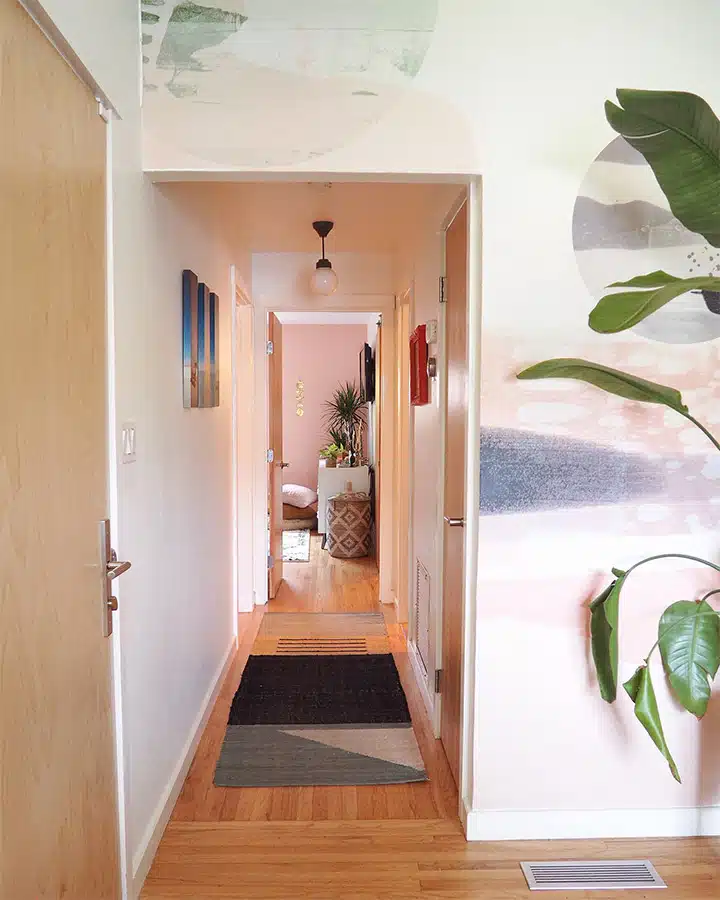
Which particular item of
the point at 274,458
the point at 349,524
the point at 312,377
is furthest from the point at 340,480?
the point at 312,377

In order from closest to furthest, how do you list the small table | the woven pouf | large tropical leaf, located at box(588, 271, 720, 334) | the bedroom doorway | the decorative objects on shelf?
large tropical leaf, located at box(588, 271, 720, 334) < the decorative objects on shelf < the bedroom doorway < the woven pouf < the small table

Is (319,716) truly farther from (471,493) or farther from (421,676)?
(471,493)

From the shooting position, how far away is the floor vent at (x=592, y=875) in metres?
2.03

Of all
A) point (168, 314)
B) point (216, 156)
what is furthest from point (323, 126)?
point (168, 314)

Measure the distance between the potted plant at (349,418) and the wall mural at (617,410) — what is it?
214 inches

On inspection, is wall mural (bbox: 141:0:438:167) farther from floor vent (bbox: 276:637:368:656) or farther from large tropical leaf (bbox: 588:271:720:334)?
floor vent (bbox: 276:637:368:656)

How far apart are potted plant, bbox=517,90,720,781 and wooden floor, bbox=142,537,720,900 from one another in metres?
0.49

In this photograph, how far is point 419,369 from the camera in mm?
3391

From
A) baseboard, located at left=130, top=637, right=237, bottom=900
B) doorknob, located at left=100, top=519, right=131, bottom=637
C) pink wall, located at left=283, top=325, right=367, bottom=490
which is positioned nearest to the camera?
doorknob, located at left=100, top=519, right=131, bottom=637

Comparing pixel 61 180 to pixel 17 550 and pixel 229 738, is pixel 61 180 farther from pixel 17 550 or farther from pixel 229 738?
pixel 229 738

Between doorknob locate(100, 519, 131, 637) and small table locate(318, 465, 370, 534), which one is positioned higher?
doorknob locate(100, 519, 131, 637)

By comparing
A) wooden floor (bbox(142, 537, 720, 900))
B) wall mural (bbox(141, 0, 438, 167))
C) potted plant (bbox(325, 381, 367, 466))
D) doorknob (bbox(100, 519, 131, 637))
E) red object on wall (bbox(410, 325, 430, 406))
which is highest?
wall mural (bbox(141, 0, 438, 167))

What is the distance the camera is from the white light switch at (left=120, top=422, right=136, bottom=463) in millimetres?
1851

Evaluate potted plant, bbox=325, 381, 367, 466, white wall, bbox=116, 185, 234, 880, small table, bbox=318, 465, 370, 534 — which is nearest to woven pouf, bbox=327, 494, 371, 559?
small table, bbox=318, 465, 370, 534
